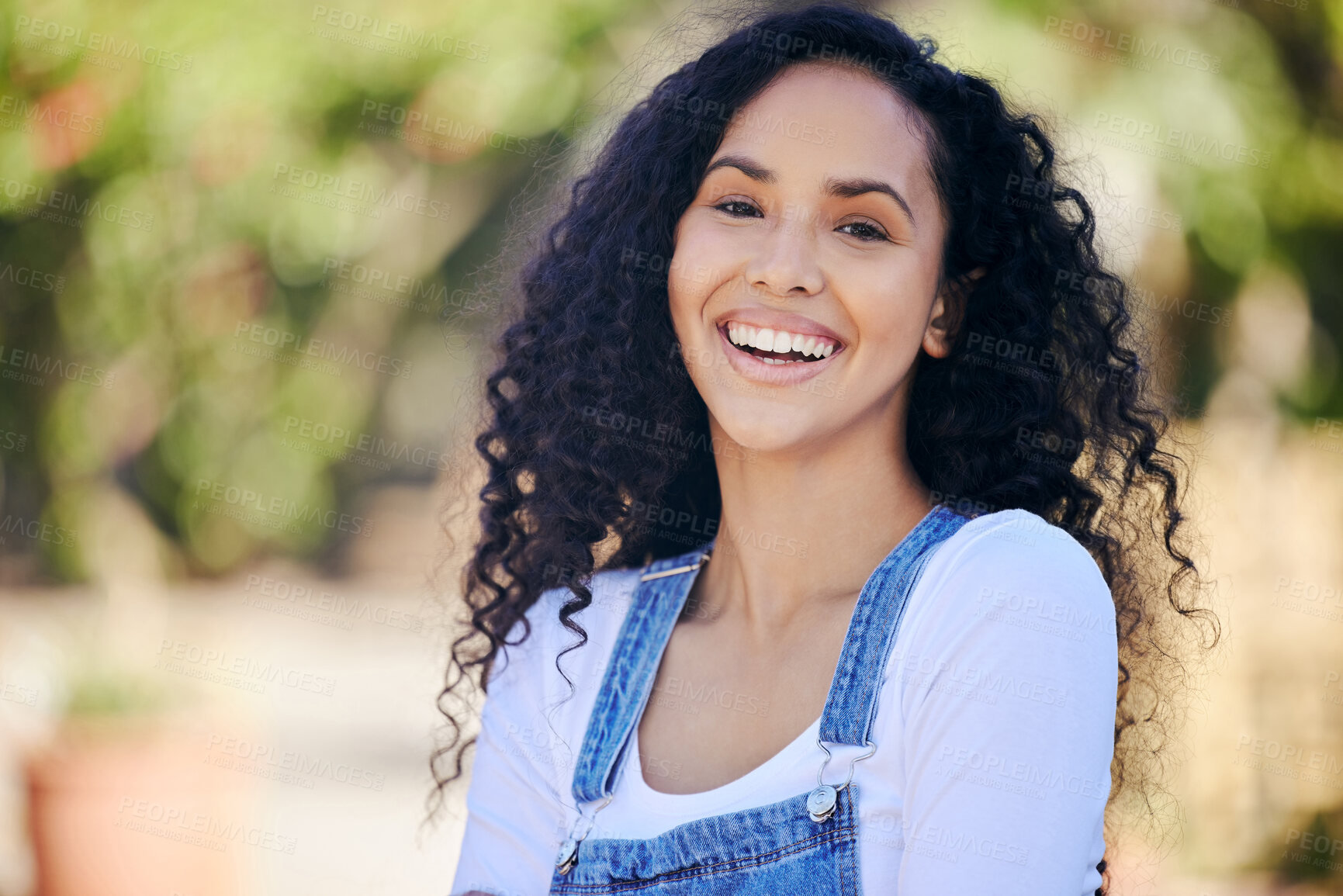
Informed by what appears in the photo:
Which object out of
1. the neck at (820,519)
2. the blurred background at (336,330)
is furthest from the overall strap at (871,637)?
the blurred background at (336,330)

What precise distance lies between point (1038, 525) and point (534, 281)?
105 centimetres

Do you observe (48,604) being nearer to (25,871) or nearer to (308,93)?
(25,871)

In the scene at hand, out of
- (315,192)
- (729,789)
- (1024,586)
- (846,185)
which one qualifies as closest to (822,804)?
(729,789)

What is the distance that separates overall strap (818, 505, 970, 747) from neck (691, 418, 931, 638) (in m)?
0.13

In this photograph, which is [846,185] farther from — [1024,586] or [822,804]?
[822,804]

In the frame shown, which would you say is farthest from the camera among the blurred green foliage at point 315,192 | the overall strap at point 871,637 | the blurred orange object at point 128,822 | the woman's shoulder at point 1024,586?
the blurred green foliage at point 315,192

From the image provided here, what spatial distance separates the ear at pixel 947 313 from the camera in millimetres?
1773

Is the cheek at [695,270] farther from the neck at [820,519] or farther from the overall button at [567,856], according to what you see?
the overall button at [567,856]

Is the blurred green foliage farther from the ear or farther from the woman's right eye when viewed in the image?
the woman's right eye

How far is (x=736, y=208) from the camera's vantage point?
174 cm

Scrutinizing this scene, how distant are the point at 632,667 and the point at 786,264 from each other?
661 mm

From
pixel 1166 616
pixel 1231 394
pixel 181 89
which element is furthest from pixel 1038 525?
pixel 181 89

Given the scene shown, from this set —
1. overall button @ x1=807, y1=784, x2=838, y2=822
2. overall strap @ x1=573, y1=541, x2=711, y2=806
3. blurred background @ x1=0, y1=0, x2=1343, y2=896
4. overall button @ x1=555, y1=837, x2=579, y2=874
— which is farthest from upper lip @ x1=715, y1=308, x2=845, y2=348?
blurred background @ x1=0, y1=0, x2=1343, y2=896

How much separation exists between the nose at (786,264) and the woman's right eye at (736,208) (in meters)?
0.07
